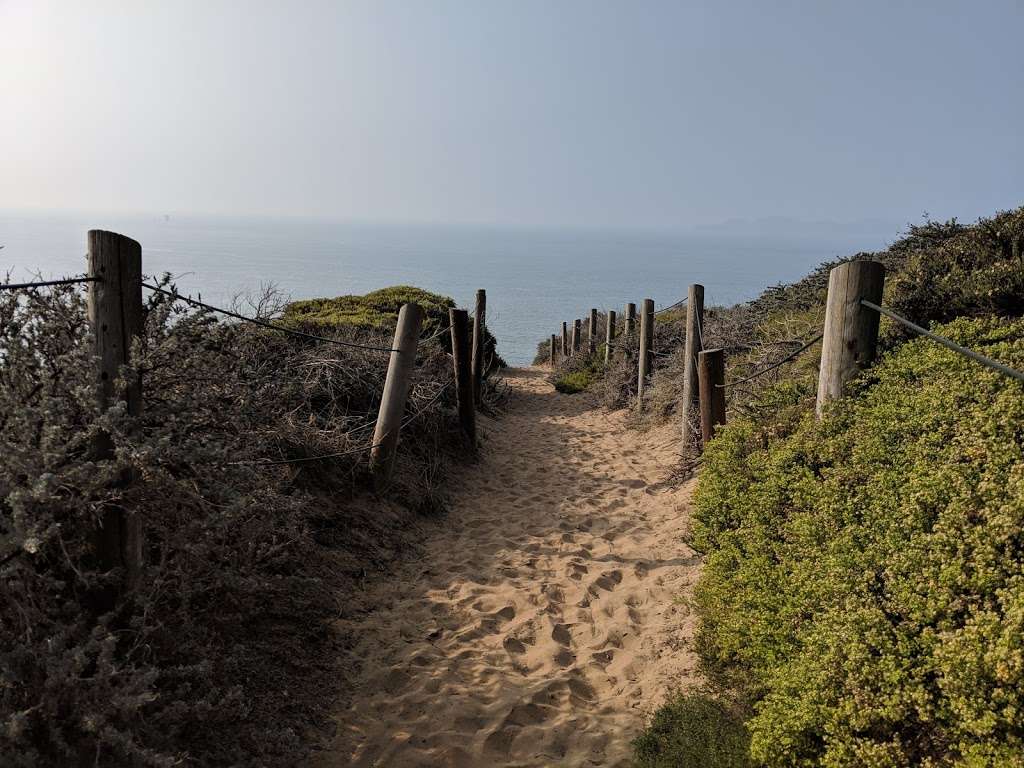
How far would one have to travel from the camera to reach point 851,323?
3670 millimetres

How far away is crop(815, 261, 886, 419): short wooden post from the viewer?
364cm

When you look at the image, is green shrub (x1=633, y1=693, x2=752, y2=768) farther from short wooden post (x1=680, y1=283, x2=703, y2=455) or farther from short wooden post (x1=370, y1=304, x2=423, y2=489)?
short wooden post (x1=680, y1=283, x2=703, y2=455)

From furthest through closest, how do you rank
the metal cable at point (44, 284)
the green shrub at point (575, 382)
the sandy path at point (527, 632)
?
the green shrub at point (575, 382), the sandy path at point (527, 632), the metal cable at point (44, 284)

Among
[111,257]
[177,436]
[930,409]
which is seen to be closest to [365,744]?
[177,436]

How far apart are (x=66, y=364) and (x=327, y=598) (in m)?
2.35

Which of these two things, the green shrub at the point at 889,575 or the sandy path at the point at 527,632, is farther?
the sandy path at the point at 527,632

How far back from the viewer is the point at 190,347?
3363 millimetres

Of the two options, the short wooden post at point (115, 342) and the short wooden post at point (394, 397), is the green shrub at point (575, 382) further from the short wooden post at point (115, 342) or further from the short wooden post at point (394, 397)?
the short wooden post at point (115, 342)

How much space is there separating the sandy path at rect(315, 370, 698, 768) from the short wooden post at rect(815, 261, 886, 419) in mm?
1860

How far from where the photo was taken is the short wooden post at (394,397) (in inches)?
241

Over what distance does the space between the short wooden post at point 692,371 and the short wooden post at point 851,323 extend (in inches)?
158

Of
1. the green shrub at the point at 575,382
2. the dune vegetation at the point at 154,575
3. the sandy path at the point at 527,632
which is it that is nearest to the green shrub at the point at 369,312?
the green shrub at the point at 575,382

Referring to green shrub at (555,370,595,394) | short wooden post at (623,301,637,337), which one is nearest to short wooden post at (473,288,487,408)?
short wooden post at (623,301,637,337)

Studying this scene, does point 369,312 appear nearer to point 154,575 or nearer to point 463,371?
point 463,371
